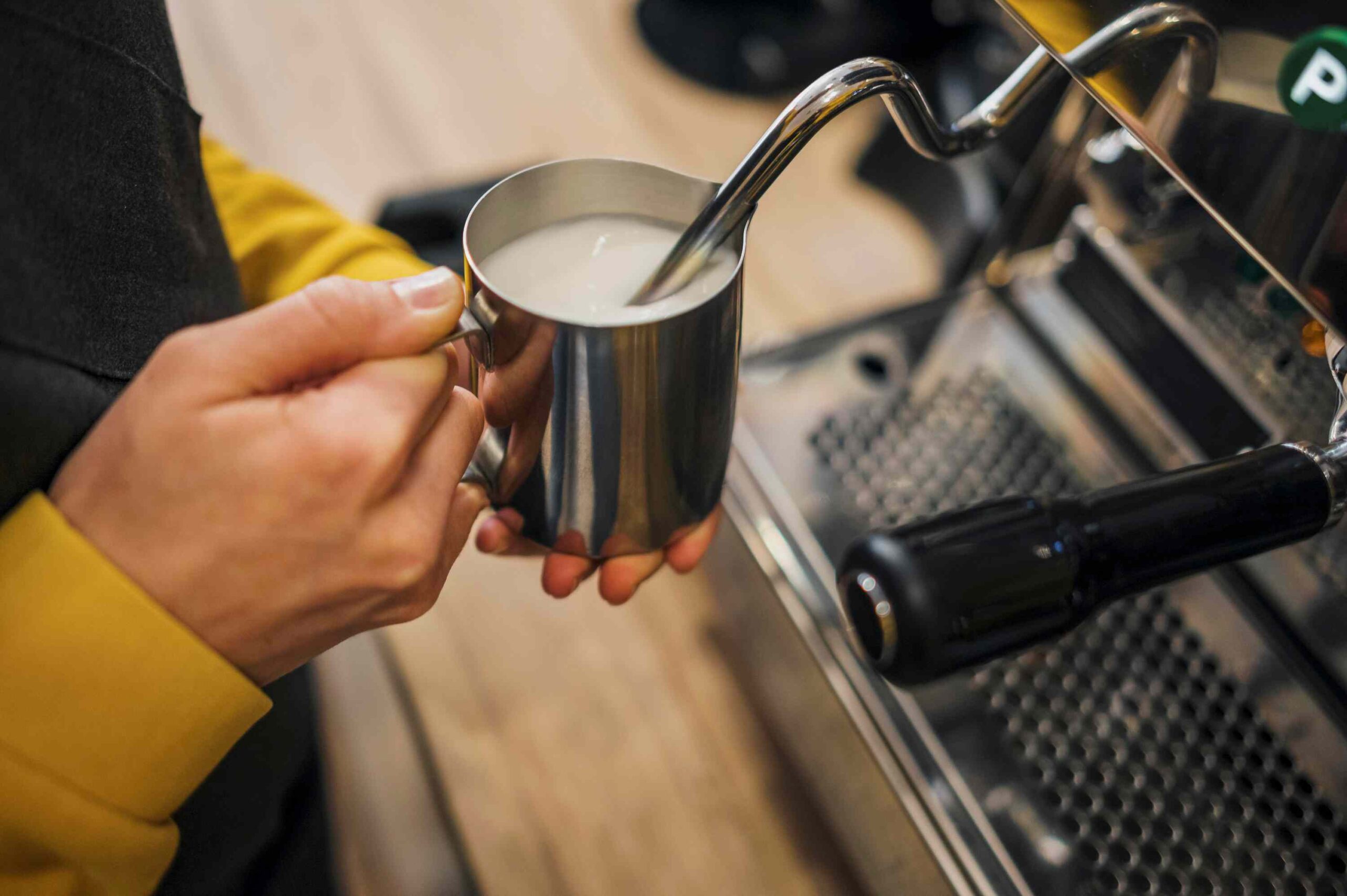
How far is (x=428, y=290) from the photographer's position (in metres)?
0.28

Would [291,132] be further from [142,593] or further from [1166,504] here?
[1166,504]

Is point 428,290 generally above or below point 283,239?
above

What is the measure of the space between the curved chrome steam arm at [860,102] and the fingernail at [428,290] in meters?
0.07

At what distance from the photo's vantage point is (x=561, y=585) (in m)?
0.40

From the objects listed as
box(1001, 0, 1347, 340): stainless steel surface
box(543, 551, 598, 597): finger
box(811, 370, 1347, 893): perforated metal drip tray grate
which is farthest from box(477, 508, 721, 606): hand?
box(1001, 0, 1347, 340): stainless steel surface

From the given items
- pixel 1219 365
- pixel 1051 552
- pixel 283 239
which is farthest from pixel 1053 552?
pixel 283 239

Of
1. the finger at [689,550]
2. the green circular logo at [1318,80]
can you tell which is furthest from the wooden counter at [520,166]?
the green circular logo at [1318,80]

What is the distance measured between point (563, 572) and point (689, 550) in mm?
60

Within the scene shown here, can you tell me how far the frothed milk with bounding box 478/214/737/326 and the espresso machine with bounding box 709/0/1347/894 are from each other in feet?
0.36

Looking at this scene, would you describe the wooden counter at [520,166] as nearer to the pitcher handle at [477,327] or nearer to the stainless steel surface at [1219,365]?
the stainless steel surface at [1219,365]

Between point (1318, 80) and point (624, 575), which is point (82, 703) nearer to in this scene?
point (624, 575)

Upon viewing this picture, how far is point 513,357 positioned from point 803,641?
0.22m

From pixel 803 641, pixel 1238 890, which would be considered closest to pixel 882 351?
pixel 803 641

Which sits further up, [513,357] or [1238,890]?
[513,357]
